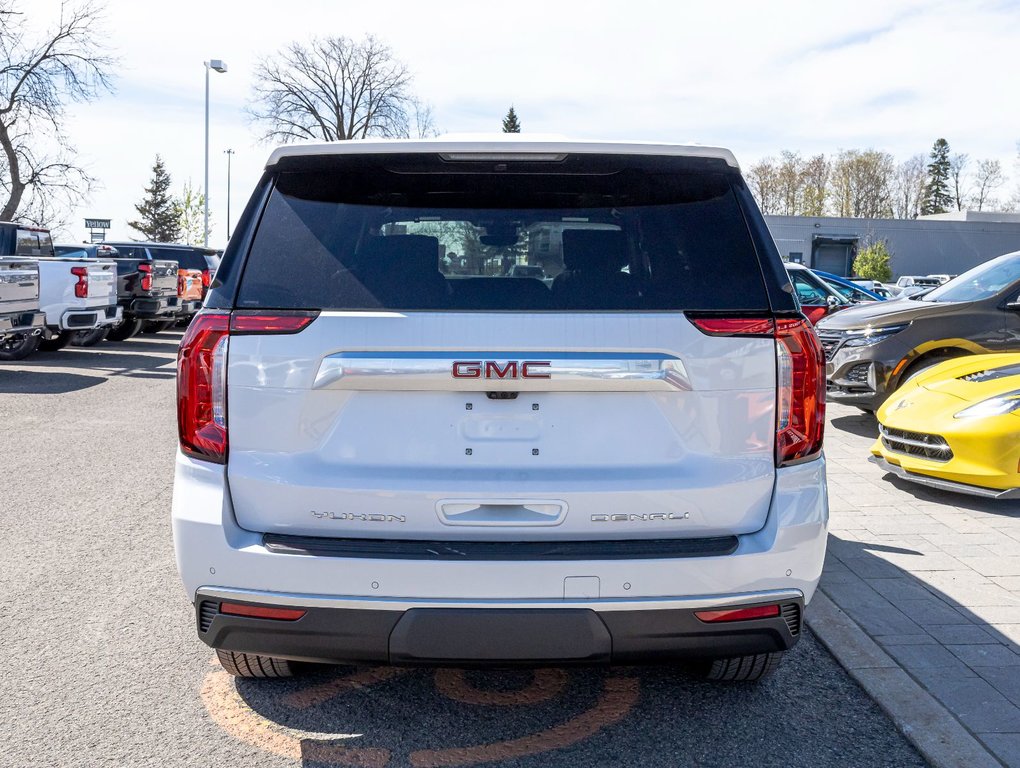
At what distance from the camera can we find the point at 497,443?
2.76 metres

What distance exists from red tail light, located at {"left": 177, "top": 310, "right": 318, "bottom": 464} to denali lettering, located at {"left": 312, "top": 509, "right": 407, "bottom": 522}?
35 centimetres

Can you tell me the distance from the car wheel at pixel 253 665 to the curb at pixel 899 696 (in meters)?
2.18

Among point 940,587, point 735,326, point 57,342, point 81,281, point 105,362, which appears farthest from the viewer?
point 57,342

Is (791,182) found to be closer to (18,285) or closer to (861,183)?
(861,183)

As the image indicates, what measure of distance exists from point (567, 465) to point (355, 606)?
73 centimetres

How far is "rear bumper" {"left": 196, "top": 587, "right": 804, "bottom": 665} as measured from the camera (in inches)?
107

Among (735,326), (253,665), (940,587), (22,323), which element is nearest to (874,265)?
(22,323)

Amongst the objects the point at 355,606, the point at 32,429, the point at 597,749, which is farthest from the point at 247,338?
Result: the point at 32,429

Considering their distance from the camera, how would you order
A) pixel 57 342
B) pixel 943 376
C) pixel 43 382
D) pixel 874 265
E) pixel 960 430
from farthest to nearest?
pixel 874 265 → pixel 57 342 → pixel 43 382 → pixel 943 376 → pixel 960 430

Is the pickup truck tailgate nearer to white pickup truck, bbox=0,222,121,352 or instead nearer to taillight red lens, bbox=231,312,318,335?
white pickup truck, bbox=0,222,121,352

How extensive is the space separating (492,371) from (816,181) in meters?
101

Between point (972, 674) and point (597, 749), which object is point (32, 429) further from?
point (972, 674)

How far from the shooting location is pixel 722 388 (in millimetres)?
2801

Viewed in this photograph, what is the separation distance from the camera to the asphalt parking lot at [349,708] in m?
3.11
